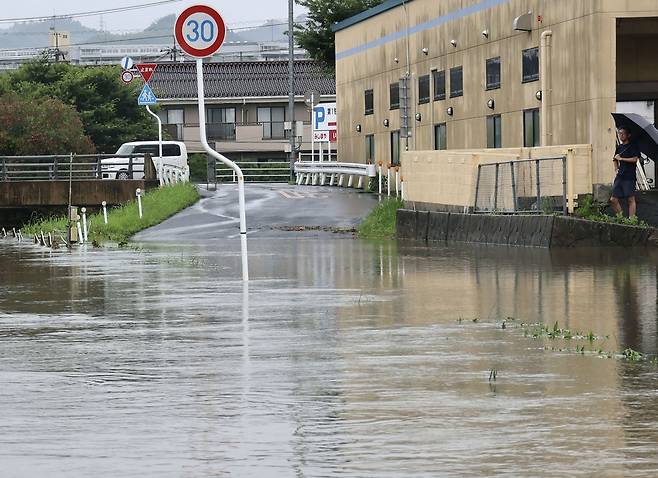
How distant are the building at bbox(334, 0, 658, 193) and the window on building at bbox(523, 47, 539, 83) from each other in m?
0.03

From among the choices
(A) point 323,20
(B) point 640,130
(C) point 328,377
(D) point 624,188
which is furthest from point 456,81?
(C) point 328,377

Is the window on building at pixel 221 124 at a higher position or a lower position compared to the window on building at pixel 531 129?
higher

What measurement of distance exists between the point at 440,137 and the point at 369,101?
341 inches

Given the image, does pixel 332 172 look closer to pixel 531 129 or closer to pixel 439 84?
pixel 439 84

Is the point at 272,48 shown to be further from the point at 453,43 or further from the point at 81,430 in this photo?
the point at 81,430

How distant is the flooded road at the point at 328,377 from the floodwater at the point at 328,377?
20 millimetres

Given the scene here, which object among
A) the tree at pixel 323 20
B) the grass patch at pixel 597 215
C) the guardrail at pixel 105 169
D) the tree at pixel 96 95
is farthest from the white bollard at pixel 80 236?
the tree at pixel 96 95

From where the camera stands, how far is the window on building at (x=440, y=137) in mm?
41125

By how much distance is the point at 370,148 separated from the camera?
5047 cm

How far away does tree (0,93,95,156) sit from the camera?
5509 centimetres

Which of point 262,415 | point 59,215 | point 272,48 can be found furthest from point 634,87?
point 272,48

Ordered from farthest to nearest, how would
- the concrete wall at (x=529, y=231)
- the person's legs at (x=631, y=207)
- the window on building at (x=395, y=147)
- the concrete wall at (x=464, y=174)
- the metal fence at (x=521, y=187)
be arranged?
the window on building at (x=395, y=147) → the concrete wall at (x=464, y=174) → the metal fence at (x=521, y=187) → the person's legs at (x=631, y=207) → the concrete wall at (x=529, y=231)

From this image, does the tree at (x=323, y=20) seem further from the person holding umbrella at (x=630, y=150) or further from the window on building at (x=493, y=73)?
the person holding umbrella at (x=630, y=150)

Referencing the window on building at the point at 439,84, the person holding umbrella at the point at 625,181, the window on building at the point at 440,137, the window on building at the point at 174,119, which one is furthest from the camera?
the window on building at the point at 174,119
